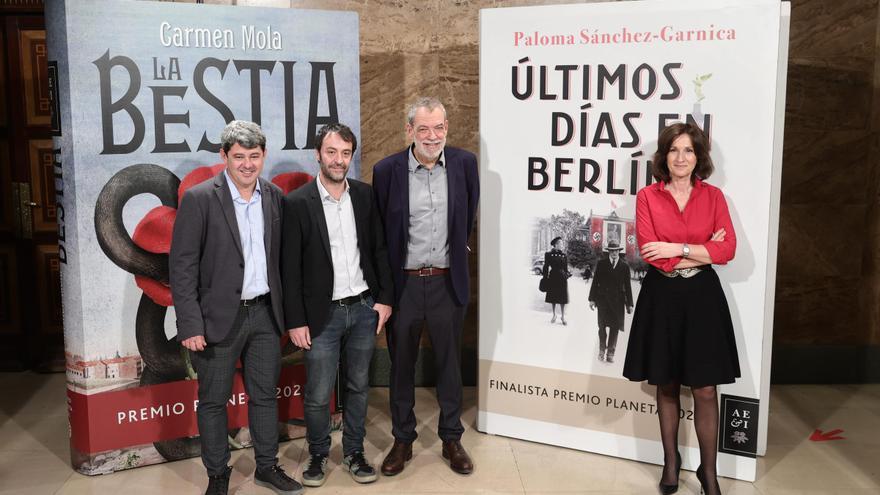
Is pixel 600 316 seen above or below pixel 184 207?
below

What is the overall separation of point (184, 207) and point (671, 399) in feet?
7.57

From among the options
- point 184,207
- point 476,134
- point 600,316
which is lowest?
point 600,316

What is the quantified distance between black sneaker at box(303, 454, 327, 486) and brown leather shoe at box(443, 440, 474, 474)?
623 mm

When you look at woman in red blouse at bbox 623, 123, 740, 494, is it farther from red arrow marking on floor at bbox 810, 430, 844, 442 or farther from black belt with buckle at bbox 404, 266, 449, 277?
red arrow marking on floor at bbox 810, 430, 844, 442

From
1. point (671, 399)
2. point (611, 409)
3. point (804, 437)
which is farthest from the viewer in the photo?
point (804, 437)

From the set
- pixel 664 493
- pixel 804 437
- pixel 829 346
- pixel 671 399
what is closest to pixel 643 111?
pixel 671 399

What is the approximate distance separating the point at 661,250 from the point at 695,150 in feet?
1.52

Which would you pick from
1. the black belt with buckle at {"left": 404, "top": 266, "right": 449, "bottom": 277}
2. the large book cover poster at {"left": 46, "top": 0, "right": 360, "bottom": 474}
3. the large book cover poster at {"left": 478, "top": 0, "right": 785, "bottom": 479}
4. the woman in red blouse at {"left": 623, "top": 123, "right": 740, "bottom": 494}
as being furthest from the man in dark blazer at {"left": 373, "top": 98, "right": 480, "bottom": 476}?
the woman in red blouse at {"left": 623, "top": 123, "right": 740, "bottom": 494}

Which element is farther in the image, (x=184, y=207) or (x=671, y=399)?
(x=671, y=399)

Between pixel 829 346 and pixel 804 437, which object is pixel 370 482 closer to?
pixel 804 437

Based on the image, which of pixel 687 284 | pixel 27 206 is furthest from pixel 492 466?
pixel 27 206

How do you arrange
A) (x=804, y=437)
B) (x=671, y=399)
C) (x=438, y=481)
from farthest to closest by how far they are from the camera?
1. (x=804, y=437)
2. (x=438, y=481)
3. (x=671, y=399)

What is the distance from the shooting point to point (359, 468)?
13.1 ft

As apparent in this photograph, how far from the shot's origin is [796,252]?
537 centimetres
